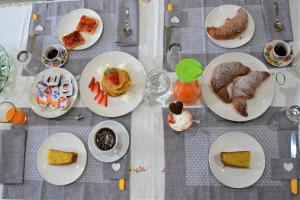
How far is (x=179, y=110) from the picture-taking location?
858 millimetres

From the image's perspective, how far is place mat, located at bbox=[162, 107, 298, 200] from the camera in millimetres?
881

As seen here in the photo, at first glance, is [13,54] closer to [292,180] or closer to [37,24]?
[37,24]

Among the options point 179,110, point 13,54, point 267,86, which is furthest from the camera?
point 13,54

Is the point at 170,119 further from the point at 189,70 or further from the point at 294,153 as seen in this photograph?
the point at 294,153

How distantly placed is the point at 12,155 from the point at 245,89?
84 cm

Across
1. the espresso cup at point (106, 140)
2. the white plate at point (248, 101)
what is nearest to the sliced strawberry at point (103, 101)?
the espresso cup at point (106, 140)

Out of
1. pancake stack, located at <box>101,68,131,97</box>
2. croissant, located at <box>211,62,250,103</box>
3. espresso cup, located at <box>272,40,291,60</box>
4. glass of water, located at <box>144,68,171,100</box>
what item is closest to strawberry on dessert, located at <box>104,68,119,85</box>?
pancake stack, located at <box>101,68,131,97</box>

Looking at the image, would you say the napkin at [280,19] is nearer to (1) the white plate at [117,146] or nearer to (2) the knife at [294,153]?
(2) the knife at [294,153]

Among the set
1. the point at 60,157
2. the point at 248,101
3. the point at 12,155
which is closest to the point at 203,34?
the point at 248,101

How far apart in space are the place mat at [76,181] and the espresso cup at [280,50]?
55 centimetres

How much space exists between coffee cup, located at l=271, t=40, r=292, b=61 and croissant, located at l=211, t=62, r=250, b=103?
0.11 metres

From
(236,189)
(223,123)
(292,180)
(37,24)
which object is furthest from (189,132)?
(37,24)

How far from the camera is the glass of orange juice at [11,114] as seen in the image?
1.00 meters

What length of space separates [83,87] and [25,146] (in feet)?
0.97
